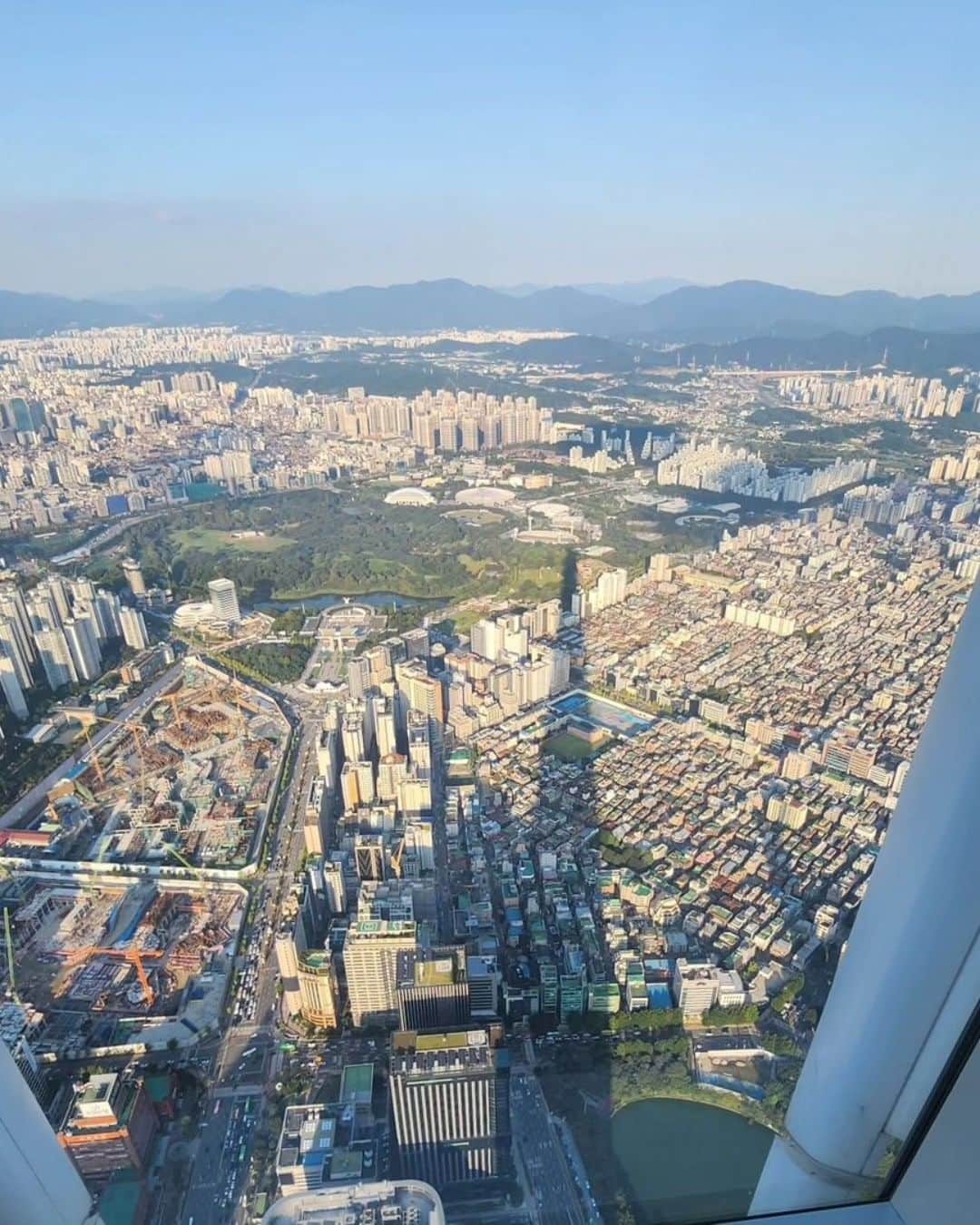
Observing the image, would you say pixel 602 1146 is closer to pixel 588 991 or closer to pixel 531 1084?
pixel 531 1084

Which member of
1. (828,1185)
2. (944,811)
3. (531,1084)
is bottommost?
(531,1084)

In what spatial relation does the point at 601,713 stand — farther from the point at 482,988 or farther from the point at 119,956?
the point at 119,956

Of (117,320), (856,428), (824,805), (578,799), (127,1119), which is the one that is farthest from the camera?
(856,428)

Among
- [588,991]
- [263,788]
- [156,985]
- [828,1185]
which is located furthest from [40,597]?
[828,1185]

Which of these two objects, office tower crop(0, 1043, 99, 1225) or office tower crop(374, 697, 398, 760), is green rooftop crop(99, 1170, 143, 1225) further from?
office tower crop(374, 697, 398, 760)

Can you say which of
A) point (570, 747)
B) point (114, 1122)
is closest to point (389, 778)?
point (570, 747)

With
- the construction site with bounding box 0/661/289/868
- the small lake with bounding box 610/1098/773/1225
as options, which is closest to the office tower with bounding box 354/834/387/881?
the construction site with bounding box 0/661/289/868
